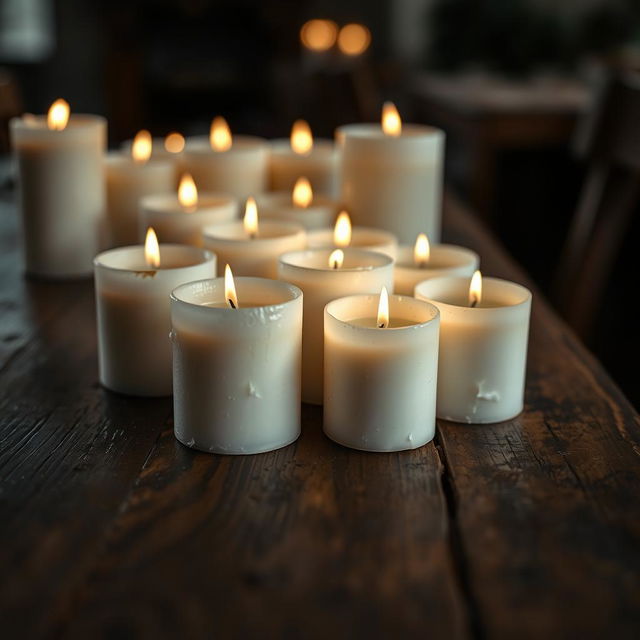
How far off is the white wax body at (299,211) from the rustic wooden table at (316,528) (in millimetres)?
303

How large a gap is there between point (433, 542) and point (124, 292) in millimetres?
370

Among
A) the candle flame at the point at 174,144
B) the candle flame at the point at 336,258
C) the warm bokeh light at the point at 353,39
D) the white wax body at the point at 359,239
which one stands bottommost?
the white wax body at the point at 359,239

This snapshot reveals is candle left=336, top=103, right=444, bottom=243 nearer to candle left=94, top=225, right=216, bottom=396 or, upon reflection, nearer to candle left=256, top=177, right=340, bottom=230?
candle left=256, top=177, right=340, bottom=230

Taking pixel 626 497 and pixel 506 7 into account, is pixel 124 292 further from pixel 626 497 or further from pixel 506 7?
pixel 506 7

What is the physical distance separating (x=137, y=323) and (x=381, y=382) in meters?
0.24

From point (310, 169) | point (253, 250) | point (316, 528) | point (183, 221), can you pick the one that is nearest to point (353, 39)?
point (310, 169)

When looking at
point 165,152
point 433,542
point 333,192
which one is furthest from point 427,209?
point 433,542

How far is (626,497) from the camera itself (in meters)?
0.61

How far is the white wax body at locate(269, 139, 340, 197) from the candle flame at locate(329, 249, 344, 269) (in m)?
0.41

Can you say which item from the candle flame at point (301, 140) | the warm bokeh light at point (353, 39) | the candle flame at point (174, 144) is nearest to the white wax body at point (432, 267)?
the candle flame at point (301, 140)

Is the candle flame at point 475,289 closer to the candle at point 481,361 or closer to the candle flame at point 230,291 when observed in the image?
the candle at point 481,361

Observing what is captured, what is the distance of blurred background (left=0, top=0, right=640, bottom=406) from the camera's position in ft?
4.73

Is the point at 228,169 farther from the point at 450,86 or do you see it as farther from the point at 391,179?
the point at 450,86

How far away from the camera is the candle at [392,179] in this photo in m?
1.08
